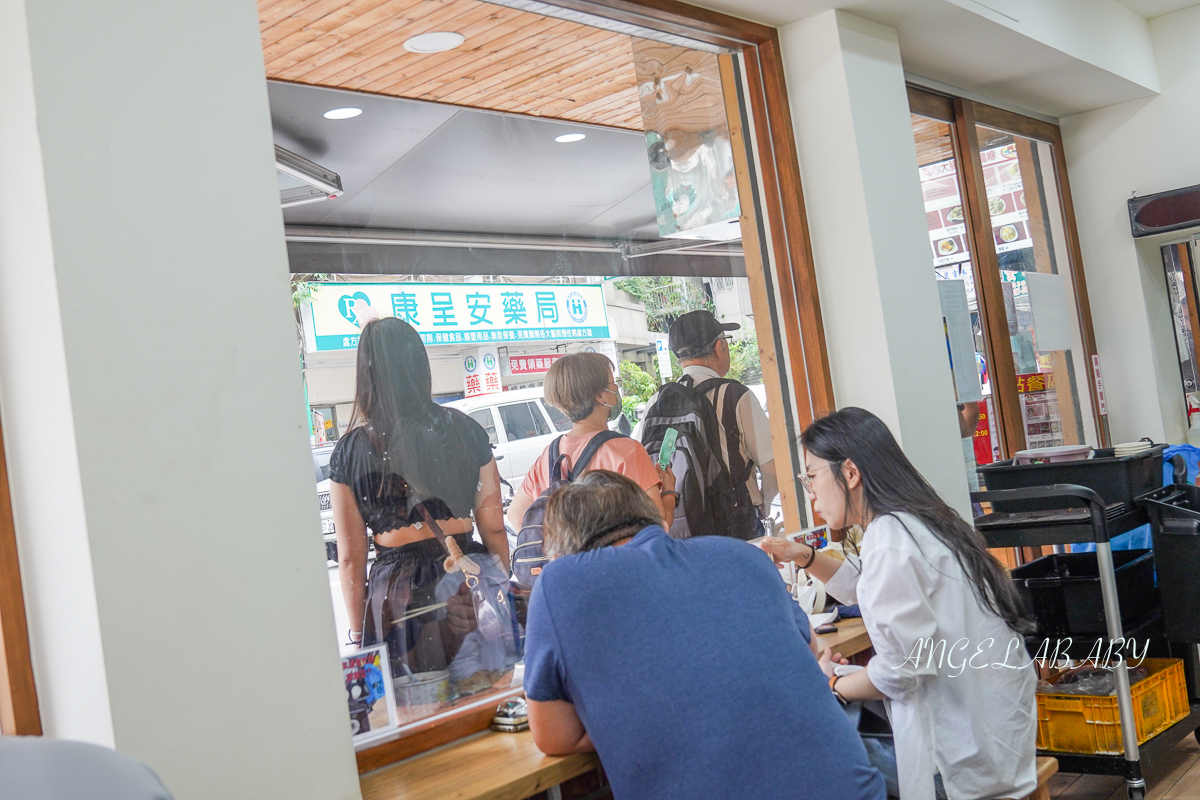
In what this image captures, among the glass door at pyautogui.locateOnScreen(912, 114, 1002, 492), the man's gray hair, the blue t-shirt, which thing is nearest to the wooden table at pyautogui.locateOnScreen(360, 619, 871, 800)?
the blue t-shirt

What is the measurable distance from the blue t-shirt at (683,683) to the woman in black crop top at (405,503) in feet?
1.80

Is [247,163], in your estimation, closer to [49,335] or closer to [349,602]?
[49,335]

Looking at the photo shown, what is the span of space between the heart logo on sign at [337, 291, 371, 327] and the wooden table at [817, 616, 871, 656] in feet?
4.54

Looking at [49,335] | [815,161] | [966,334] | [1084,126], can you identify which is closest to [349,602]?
[49,335]

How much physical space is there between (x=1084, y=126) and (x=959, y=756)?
171 inches

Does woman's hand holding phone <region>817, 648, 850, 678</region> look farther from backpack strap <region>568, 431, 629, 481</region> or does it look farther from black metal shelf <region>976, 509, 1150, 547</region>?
black metal shelf <region>976, 509, 1150, 547</region>

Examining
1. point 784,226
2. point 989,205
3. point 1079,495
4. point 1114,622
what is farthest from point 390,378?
point 989,205

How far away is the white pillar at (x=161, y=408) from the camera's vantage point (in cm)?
155

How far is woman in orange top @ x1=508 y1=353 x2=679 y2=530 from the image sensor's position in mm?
2668

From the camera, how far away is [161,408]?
163 centimetres

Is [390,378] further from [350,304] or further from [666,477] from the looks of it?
[666,477]

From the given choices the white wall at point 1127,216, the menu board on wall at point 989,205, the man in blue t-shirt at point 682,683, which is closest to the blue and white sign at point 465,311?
the man in blue t-shirt at point 682,683

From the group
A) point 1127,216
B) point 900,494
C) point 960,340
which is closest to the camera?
point 900,494

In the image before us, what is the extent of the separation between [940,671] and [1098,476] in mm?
1712
